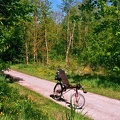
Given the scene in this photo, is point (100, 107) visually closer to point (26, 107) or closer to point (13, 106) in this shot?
point (26, 107)

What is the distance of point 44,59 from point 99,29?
71.4 ft

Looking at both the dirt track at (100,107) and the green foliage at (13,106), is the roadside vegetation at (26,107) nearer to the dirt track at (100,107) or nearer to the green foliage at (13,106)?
the green foliage at (13,106)

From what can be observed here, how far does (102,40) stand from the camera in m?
20.4

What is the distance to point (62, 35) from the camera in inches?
2122

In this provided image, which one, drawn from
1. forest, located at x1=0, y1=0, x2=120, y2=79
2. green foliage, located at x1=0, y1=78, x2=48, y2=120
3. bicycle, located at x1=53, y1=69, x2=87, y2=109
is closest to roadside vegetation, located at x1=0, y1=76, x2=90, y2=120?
green foliage, located at x1=0, y1=78, x2=48, y2=120

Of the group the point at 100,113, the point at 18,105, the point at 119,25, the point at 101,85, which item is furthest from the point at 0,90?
the point at 119,25

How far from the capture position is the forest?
17.9 metres

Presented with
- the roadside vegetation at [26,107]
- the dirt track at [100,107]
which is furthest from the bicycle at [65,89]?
the roadside vegetation at [26,107]

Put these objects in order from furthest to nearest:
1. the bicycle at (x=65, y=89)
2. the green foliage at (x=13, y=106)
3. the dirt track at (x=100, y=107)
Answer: the bicycle at (x=65, y=89), the dirt track at (x=100, y=107), the green foliage at (x=13, y=106)

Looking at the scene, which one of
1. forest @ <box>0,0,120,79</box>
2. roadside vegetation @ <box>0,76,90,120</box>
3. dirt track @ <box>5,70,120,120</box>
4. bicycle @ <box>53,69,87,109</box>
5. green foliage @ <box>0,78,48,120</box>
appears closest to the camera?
roadside vegetation @ <box>0,76,90,120</box>

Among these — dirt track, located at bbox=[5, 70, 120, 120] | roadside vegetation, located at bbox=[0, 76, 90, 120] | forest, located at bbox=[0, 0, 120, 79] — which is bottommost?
dirt track, located at bbox=[5, 70, 120, 120]

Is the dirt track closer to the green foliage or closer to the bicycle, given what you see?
the bicycle

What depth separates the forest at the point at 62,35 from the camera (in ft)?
58.6

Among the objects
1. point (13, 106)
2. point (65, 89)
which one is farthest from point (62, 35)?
point (13, 106)
